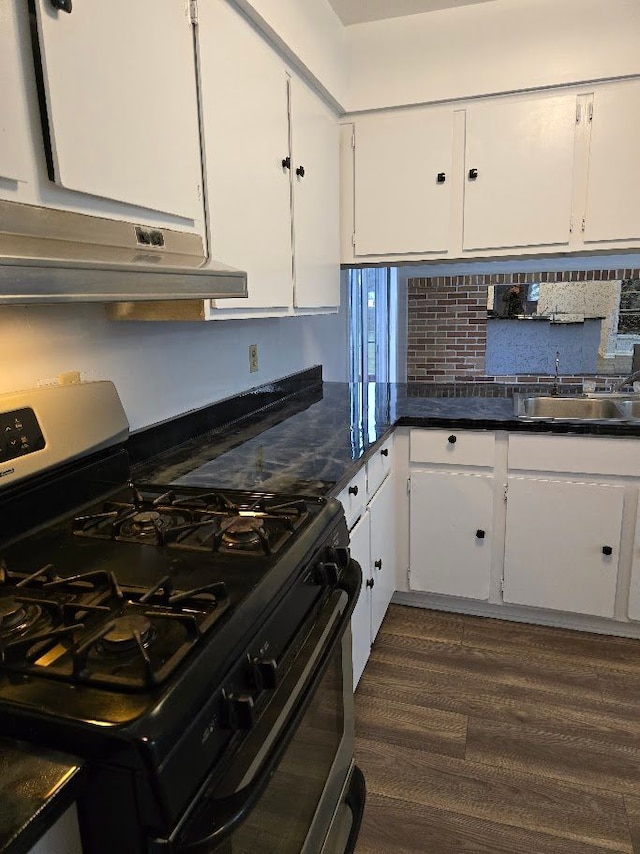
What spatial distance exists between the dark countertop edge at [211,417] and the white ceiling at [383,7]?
5.00 feet

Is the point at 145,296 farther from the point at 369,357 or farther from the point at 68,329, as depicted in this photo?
the point at 369,357

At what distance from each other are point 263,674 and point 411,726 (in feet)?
4.37

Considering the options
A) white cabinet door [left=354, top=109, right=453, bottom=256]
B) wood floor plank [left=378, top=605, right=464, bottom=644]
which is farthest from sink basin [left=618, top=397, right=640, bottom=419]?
wood floor plank [left=378, top=605, right=464, bottom=644]

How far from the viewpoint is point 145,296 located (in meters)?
1.02

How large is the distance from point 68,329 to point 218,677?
1.01 meters

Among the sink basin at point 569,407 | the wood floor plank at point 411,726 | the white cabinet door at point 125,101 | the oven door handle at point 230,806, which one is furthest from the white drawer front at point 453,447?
the oven door handle at point 230,806

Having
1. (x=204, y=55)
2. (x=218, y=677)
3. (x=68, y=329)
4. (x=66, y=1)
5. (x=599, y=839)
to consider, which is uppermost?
(x=204, y=55)

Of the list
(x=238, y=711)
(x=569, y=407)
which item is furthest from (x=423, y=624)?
(x=238, y=711)

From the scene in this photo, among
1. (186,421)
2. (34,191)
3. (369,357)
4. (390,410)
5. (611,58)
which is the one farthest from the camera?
(369,357)

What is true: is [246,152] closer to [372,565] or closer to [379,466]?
[379,466]

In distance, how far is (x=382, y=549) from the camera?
7.62 ft

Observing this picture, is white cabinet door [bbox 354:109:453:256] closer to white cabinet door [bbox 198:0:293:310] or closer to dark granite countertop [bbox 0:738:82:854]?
white cabinet door [bbox 198:0:293:310]

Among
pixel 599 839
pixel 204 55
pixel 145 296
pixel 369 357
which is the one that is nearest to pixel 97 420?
pixel 145 296

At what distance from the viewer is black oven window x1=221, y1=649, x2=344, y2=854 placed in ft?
2.93
